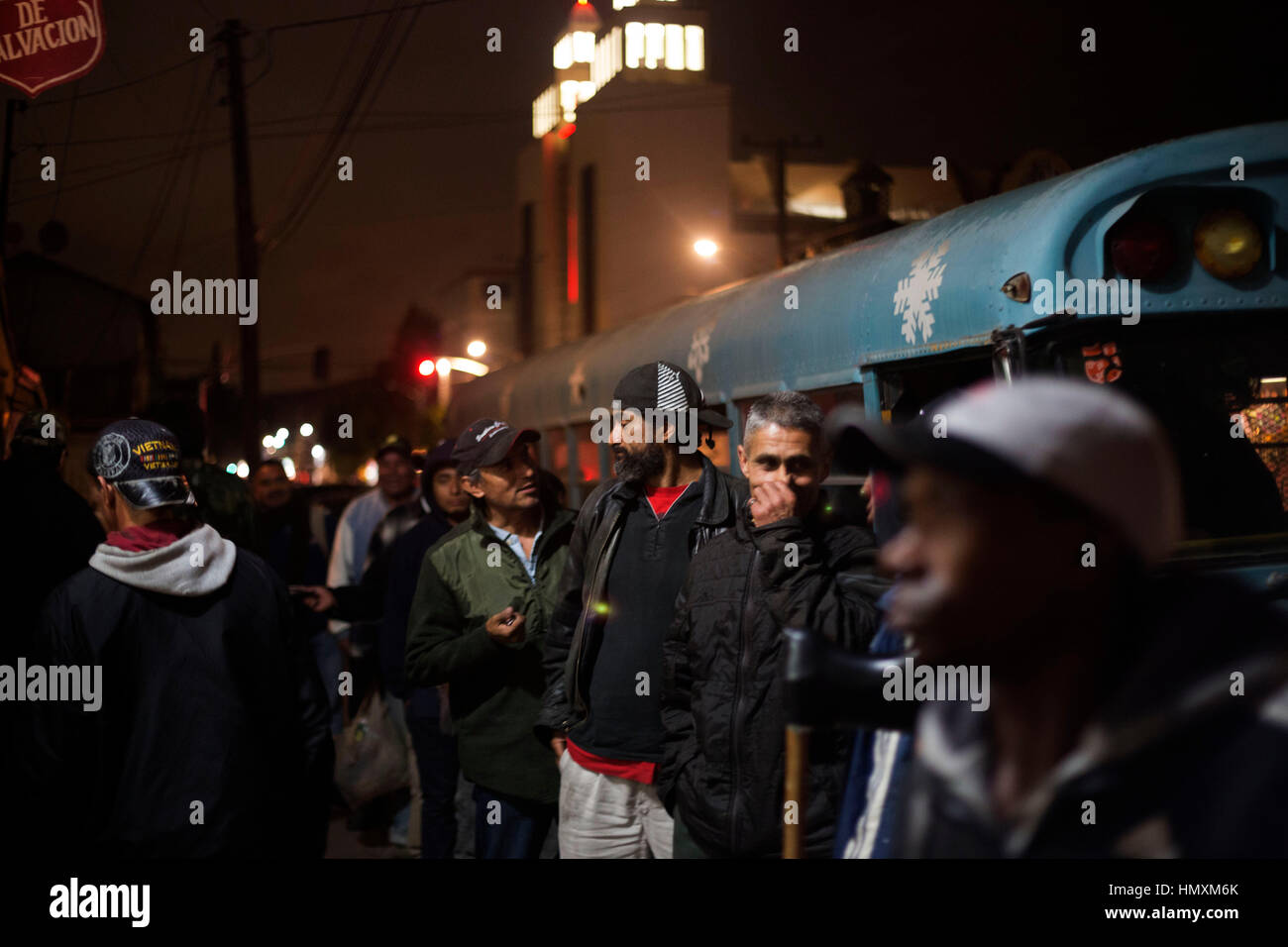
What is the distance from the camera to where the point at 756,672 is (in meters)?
3.09

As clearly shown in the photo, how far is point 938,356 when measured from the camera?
4855mm

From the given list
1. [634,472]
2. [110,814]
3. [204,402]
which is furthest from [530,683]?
[204,402]

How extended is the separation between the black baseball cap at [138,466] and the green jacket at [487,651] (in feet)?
4.44

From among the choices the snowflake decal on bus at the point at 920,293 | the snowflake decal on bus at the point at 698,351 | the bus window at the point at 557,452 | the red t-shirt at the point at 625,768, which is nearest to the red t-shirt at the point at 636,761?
the red t-shirt at the point at 625,768

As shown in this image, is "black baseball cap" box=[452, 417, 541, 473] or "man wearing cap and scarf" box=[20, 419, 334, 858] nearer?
"man wearing cap and scarf" box=[20, 419, 334, 858]

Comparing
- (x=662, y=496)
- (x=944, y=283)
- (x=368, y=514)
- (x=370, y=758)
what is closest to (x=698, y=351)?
(x=368, y=514)

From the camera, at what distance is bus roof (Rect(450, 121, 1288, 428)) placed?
4211mm

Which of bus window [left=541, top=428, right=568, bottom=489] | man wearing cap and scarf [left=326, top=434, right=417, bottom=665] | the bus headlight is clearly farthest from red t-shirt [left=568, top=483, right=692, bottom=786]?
bus window [left=541, top=428, right=568, bottom=489]

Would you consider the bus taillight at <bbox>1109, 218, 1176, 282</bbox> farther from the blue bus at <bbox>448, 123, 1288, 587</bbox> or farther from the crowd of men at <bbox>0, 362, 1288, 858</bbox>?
the crowd of men at <bbox>0, 362, 1288, 858</bbox>

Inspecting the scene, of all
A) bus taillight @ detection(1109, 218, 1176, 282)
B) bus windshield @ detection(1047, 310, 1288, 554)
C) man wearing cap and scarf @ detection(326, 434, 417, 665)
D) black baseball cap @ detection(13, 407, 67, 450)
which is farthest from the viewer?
man wearing cap and scarf @ detection(326, 434, 417, 665)

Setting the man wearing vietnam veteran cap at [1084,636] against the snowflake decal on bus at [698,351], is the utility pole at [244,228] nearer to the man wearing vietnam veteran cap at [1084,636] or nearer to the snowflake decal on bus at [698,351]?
the snowflake decal on bus at [698,351]

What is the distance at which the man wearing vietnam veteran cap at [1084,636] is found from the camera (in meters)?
1.17

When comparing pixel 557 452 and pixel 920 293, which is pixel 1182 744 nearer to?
pixel 920 293

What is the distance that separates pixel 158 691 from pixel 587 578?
4.40ft
